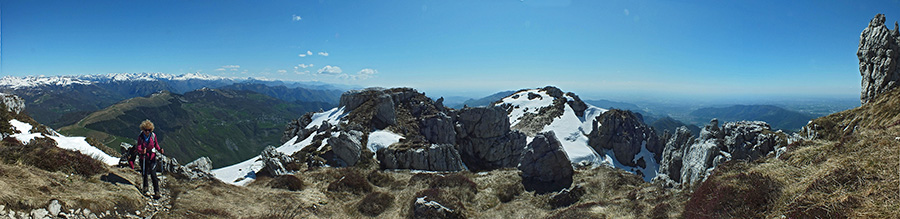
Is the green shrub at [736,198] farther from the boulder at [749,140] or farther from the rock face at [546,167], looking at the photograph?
the boulder at [749,140]

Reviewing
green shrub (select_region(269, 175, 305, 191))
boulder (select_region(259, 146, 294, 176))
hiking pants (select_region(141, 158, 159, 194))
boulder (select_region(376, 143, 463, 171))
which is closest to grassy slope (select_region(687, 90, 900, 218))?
Answer: hiking pants (select_region(141, 158, 159, 194))

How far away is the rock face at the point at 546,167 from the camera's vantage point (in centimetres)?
2873

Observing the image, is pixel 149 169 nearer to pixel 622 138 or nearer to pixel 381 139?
pixel 381 139

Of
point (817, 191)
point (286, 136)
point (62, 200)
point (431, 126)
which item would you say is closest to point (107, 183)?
point (62, 200)

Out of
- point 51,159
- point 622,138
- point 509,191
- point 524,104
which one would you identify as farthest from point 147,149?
point 524,104

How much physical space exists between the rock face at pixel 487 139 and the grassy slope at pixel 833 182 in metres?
40.1

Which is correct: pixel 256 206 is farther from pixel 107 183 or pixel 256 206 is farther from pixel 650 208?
pixel 650 208

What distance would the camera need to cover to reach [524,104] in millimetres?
100938

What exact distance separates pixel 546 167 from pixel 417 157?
13031mm

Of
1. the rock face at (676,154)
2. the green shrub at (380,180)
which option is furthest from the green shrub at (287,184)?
the rock face at (676,154)

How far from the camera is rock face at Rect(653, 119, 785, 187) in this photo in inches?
1151

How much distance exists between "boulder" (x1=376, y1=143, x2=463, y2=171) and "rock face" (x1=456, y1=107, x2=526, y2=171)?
53.9 feet

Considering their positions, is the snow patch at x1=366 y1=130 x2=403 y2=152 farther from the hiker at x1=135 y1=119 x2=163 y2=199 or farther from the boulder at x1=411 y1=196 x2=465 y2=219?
the hiker at x1=135 y1=119 x2=163 y2=199

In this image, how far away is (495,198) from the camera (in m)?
22.3
